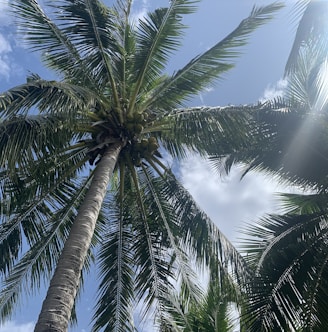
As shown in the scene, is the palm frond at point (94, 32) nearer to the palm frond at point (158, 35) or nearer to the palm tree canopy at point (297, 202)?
the palm frond at point (158, 35)

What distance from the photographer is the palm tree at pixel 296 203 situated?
8.00 m

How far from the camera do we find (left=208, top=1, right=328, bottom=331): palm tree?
8.00 metres

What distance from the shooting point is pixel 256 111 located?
33.0ft

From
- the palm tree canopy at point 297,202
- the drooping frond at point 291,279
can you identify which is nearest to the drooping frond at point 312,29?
the palm tree canopy at point 297,202

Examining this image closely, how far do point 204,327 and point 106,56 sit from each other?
598cm

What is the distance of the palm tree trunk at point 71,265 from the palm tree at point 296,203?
9.36 feet

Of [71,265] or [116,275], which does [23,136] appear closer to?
[71,265]

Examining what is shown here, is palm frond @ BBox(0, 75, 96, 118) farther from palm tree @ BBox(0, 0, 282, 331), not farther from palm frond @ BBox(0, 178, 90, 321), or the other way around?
palm frond @ BBox(0, 178, 90, 321)

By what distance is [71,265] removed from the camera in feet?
21.5

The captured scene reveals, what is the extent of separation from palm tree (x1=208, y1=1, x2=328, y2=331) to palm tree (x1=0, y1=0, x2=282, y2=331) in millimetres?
689

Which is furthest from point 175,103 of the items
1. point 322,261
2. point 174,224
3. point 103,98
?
point 322,261

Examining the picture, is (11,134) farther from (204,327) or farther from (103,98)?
(204,327)

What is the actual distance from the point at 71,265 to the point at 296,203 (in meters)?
5.95

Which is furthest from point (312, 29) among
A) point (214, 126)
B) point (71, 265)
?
point (71, 265)
